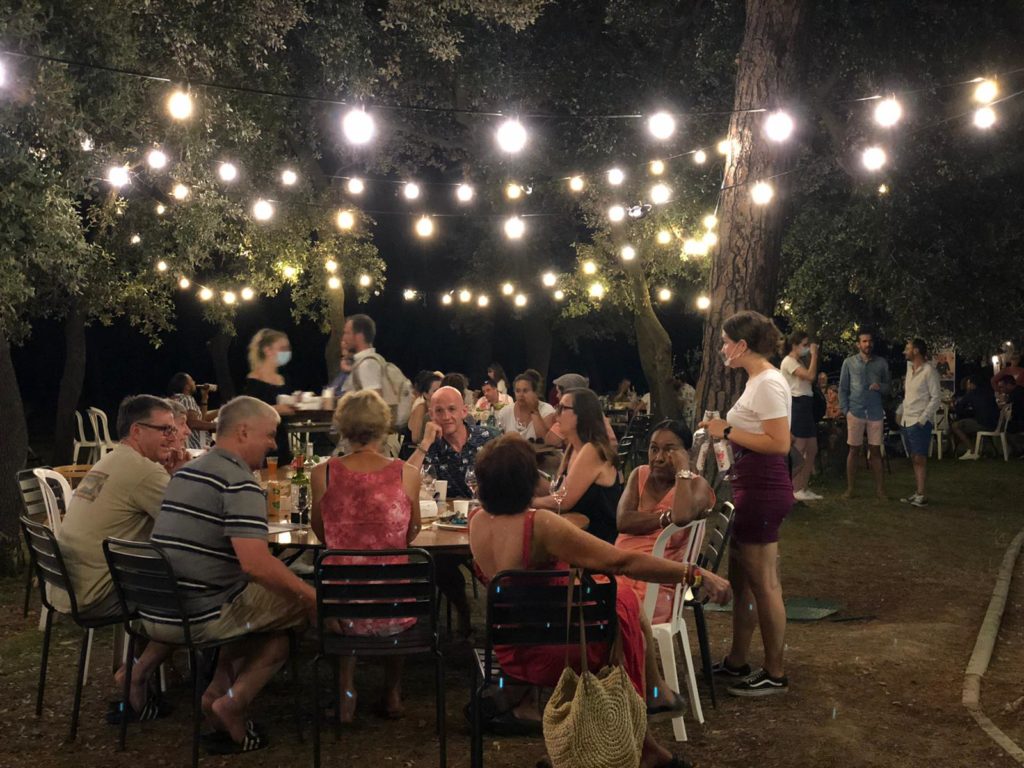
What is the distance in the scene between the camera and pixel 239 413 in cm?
434

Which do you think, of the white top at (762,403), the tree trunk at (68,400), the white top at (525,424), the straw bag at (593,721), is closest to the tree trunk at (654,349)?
the white top at (525,424)

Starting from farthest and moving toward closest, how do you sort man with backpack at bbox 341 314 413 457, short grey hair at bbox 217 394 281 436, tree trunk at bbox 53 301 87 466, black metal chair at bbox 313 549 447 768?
1. tree trunk at bbox 53 301 87 466
2. man with backpack at bbox 341 314 413 457
3. short grey hair at bbox 217 394 281 436
4. black metal chair at bbox 313 549 447 768

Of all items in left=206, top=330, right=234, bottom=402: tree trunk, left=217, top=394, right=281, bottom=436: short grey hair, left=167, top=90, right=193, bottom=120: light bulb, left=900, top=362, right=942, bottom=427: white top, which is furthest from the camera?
left=206, top=330, right=234, bottom=402: tree trunk

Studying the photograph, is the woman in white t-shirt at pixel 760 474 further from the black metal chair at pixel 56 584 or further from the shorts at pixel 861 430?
the shorts at pixel 861 430

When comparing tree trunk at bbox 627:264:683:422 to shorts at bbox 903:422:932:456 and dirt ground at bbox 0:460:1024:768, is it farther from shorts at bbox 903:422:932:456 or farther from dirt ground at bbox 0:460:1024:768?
dirt ground at bbox 0:460:1024:768

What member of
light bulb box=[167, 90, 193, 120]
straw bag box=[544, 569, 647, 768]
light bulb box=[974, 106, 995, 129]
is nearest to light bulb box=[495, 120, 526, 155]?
light bulb box=[167, 90, 193, 120]

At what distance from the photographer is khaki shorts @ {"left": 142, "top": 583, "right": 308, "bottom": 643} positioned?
4332 mm

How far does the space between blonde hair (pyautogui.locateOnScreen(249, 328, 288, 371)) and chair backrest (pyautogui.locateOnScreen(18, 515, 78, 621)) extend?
275 centimetres

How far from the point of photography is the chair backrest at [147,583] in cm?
414

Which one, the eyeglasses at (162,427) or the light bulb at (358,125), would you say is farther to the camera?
the light bulb at (358,125)

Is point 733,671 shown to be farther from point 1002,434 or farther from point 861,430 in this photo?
point 1002,434

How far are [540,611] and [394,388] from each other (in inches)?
154

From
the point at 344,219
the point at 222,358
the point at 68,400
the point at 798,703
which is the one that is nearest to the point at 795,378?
the point at 798,703

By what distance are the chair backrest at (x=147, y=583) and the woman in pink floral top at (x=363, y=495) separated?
69cm
